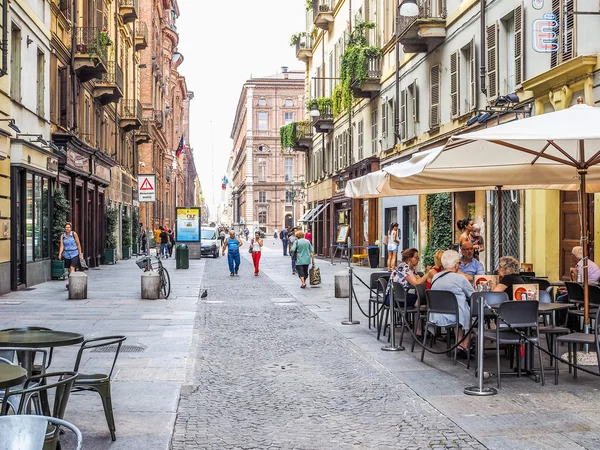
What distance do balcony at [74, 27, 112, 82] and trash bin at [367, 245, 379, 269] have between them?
1177cm

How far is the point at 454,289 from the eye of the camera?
9.53m

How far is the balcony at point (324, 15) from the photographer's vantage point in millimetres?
41344

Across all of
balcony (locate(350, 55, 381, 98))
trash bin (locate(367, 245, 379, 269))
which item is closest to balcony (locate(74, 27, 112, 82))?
balcony (locate(350, 55, 381, 98))

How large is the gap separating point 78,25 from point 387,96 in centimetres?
1120

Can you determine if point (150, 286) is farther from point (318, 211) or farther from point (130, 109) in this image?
point (318, 211)

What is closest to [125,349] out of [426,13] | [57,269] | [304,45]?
[57,269]

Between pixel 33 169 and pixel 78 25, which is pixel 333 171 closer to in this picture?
pixel 78 25

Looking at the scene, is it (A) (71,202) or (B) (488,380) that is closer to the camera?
(B) (488,380)

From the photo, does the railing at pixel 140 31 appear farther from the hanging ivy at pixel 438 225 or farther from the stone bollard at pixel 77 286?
the stone bollard at pixel 77 286

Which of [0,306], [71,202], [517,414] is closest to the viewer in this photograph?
[517,414]

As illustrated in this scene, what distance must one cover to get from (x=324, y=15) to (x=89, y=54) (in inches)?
704

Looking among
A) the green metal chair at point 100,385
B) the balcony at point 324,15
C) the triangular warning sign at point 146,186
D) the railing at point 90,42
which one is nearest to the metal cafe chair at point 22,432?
the green metal chair at point 100,385

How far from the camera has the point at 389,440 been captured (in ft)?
20.5

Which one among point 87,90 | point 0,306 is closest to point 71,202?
point 87,90
